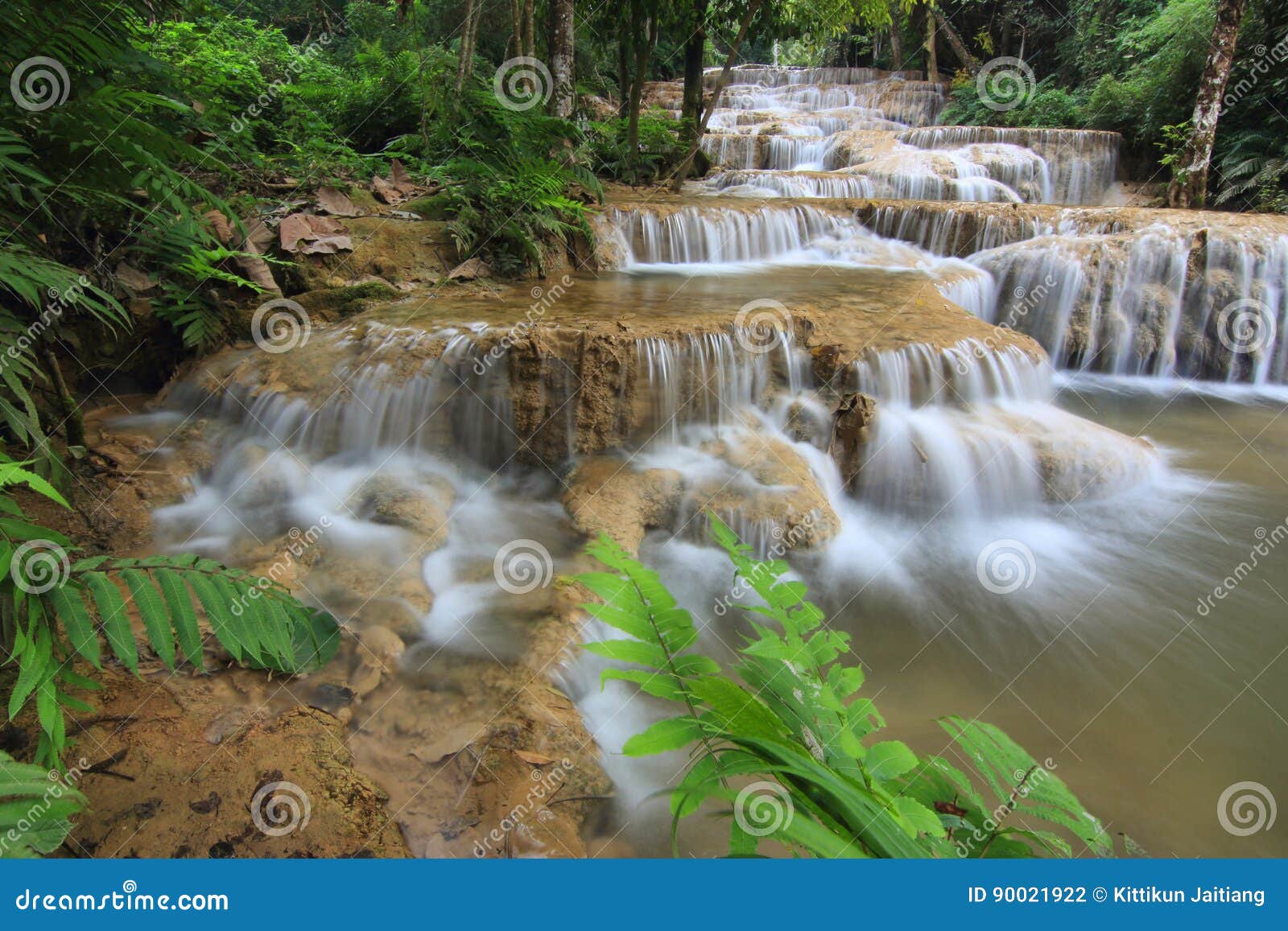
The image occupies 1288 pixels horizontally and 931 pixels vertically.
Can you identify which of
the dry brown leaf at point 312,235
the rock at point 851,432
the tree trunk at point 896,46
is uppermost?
the tree trunk at point 896,46

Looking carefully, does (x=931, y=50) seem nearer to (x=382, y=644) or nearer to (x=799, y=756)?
(x=382, y=644)

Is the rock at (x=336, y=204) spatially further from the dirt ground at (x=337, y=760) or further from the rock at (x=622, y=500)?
the dirt ground at (x=337, y=760)

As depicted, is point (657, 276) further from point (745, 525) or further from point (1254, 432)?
point (1254, 432)

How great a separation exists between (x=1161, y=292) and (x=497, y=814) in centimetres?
946

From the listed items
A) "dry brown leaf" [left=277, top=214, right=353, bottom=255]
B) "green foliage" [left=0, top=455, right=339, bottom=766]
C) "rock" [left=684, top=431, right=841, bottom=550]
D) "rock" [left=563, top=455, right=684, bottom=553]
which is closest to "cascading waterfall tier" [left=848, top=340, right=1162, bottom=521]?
"rock" [left=684, top=431, right=841, bottom=550]

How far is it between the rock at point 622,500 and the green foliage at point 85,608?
7.54 feet

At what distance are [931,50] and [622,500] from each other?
24.1 metres

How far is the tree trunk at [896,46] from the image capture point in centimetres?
2311

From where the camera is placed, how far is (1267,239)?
25.5 feet

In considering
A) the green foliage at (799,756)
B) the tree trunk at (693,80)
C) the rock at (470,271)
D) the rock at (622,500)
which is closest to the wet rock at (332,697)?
the rock at (622,500)

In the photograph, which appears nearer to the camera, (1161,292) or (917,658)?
(917,658)

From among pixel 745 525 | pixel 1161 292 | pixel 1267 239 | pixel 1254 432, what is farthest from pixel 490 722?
pixel 1267 239

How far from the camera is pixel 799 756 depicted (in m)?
1.09

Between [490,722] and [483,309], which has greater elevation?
[483,309]
